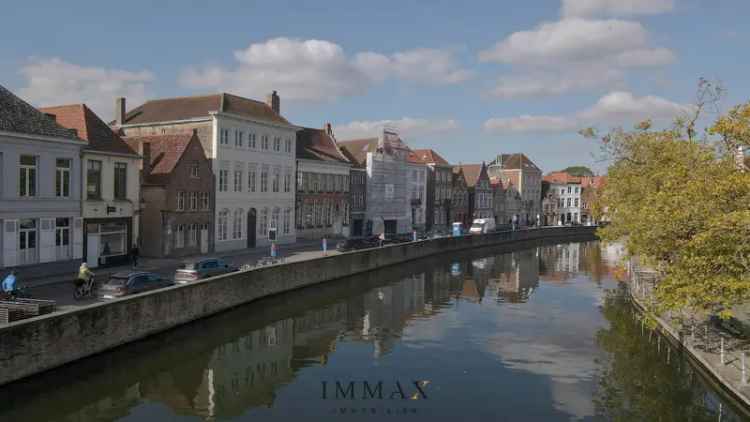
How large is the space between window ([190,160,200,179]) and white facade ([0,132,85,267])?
983 cm

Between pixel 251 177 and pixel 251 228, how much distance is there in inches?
171

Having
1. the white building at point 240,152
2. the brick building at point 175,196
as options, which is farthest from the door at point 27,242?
the white building at point 240,152

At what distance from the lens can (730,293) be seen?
17.5 m

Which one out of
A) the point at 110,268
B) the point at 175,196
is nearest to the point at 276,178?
the point at 175,196

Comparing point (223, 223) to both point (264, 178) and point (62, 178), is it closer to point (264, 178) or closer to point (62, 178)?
point (264, 178)

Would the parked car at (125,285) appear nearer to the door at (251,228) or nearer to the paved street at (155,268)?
the paved street at (155,268)

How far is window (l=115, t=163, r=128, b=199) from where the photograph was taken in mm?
37531

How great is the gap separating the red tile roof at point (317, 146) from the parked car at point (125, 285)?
32.9 m

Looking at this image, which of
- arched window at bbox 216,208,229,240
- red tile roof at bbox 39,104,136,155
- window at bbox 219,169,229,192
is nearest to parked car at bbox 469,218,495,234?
arched window at bbox 216,208,229,240

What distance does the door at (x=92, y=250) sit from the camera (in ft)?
115

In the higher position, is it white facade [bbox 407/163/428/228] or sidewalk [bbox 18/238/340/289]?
white facade [bbox 407/163/428/228]

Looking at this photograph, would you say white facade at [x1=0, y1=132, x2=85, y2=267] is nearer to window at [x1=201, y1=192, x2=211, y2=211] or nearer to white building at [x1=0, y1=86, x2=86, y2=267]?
white building at [x1=0, y1=86, x2=86, y2=267]

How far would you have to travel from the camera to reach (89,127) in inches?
1449

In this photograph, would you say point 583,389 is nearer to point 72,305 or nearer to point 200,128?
point 72,305
